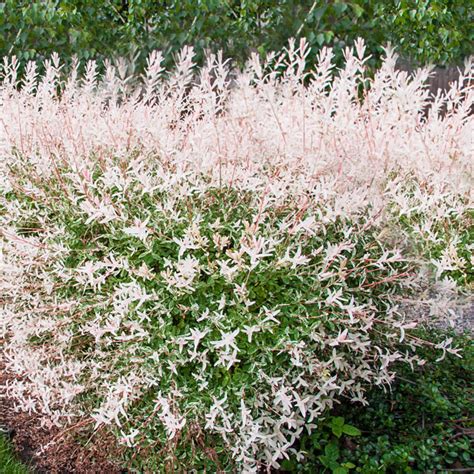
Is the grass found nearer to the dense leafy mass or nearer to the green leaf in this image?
the dense leafy mass

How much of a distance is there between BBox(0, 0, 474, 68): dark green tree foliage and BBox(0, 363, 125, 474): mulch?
4.03 m

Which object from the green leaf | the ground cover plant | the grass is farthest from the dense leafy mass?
the grass

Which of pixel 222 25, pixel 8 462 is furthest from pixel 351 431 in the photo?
pixel 222 25

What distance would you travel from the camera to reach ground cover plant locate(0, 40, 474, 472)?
255 centimetres

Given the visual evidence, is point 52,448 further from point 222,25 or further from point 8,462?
point 222,25

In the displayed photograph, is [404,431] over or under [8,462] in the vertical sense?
over

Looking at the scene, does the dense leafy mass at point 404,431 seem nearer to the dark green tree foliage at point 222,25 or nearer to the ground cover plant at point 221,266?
the ground cover plant at point 221,266

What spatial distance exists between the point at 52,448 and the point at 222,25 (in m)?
4.55

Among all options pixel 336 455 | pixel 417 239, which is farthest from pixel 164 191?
pixel 336 455

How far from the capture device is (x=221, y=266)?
2492 millimetres

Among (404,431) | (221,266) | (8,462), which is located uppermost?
(221,266)

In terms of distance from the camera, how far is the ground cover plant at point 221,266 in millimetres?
2551

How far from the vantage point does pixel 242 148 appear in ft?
9.39

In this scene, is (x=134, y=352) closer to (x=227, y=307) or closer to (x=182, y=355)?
(x=182, y=355)
